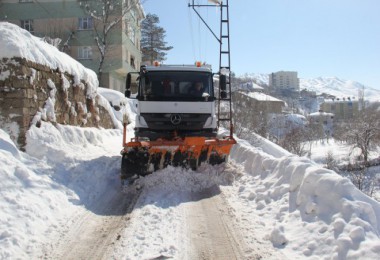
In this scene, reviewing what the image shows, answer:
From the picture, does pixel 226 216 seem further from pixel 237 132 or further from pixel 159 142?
pixel 237 132

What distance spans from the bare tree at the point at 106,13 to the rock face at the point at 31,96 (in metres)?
18.2

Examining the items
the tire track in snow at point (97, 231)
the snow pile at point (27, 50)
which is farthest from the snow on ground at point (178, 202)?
the snow pile at point (27, 50)

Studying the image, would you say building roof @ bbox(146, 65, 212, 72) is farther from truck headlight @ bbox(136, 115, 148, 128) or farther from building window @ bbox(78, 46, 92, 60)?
building window @ bbox(78, 46, 92, 60)

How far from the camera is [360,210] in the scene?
171 inches

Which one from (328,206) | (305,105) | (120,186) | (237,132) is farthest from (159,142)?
(305,105)

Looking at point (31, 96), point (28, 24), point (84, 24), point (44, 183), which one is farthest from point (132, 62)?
point (44, 183)

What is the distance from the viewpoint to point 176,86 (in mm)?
9055

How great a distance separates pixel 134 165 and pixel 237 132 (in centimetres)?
1529

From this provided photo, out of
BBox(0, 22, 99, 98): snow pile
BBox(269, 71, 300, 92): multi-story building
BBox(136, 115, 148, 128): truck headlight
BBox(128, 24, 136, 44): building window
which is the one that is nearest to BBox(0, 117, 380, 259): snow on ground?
BBox(136, 115, 148, 128): truck headlight

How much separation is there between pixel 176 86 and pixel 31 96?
351cm

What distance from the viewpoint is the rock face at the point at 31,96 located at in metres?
8.30

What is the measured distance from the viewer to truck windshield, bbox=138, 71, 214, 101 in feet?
29.4

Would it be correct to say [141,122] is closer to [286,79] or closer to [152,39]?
[152,39]

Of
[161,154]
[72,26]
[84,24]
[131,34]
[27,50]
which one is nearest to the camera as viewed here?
[161,154]
